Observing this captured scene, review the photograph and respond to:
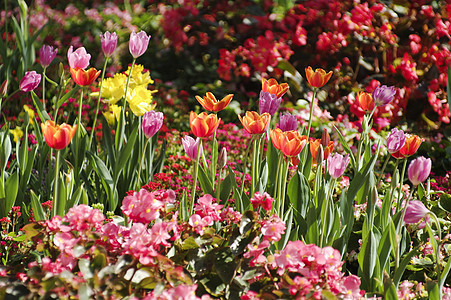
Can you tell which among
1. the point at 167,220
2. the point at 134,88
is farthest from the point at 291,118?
the point at 134,88

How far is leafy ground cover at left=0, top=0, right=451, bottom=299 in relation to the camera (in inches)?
52.5

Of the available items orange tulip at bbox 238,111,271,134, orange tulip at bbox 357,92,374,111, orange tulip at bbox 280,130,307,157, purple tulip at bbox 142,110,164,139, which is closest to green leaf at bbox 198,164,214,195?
purple tulip at bbox 142,110,164,139

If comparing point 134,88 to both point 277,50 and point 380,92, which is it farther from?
point 277,50

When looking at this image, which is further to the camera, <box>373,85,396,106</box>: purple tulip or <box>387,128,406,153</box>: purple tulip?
<box>373,85,396,106</box>: purple tulip

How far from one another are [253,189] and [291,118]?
302 millimetres

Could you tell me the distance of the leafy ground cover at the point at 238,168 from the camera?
1.33m

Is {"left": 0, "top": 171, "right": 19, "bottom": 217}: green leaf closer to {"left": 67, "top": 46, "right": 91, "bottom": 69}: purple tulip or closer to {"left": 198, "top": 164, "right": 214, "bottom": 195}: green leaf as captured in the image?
{"left": 67, "top": 46, "right": 91, "bottom": 69}: purple tulip

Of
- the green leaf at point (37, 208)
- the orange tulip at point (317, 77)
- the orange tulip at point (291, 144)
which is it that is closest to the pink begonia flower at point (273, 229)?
the orange tulip at point (291, 144)

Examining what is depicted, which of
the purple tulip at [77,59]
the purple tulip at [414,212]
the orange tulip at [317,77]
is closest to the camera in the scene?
the purple tulip at [414,212]

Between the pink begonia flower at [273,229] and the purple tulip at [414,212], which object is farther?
the purple tulip at [414,212]

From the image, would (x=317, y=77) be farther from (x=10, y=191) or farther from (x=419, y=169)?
(x=10, y=191)

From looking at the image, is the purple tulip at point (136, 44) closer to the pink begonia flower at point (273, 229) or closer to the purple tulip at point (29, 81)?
the purple tulip at point (29, 81)

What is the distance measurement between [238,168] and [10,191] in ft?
4.70

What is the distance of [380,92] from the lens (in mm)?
1924
